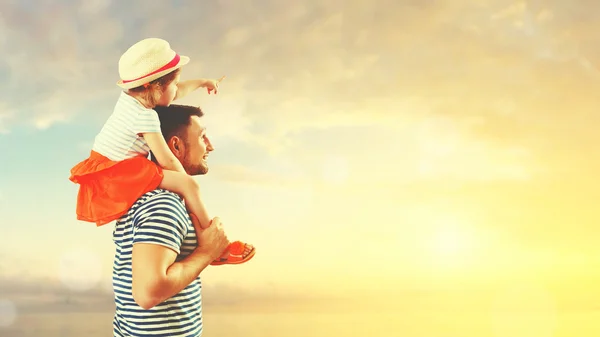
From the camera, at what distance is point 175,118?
2.03 m

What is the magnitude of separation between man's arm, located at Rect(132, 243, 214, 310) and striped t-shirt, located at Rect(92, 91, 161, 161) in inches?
16.2

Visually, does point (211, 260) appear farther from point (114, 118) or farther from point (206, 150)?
point (114, 118)

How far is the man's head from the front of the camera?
2002mm

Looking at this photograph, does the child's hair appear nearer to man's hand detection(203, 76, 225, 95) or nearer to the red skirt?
the red skirt

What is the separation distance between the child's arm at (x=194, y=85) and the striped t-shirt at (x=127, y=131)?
0.36 m

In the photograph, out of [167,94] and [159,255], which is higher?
[167,94]

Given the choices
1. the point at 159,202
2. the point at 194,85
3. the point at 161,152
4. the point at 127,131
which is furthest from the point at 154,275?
the point at 194,85

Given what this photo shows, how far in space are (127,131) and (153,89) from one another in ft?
0.51

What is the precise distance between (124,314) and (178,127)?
592mm

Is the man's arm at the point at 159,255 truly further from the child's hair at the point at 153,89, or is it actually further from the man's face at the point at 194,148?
the child's hair at the point at 153,89

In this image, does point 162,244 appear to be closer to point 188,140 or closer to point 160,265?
point 160,265

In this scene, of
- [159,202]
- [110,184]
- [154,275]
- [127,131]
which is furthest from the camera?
[127,131]

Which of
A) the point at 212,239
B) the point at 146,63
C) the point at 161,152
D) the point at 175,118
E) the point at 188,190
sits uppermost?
the point at 146,63

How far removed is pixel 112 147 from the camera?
196 centimetres
